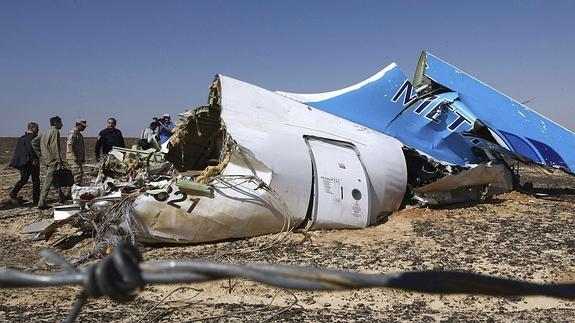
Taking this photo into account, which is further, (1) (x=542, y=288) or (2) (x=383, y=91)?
(2) (x=383, y=91)

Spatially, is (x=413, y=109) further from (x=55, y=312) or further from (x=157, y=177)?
(x=55, y=312)

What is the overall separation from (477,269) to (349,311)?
1904 mm

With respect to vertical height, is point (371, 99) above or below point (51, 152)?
above

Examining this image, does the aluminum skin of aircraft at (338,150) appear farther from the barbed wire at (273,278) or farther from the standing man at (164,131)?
the barbed wire at (273,278)

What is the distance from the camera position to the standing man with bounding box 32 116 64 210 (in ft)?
31.3

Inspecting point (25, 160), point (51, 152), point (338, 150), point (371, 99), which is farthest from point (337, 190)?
point (25, 160)

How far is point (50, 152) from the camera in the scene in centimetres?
961

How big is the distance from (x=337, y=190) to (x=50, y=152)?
582 cm

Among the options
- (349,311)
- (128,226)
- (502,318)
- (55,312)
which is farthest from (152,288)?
(502,318)

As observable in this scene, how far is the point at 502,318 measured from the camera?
4.35 m

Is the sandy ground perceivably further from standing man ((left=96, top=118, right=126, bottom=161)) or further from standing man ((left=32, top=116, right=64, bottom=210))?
standing man ((left=96, top=118, right=126, bottom=161))

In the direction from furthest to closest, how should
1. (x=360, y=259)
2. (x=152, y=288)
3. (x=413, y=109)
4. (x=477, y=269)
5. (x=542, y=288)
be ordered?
(x=413, y=109)
(x=360, y=259)
(x=477, y=269)
(x=152, y=288)
(x=542, y=288)

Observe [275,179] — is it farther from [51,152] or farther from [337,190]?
[51,152]

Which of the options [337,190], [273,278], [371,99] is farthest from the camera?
[371,99]
